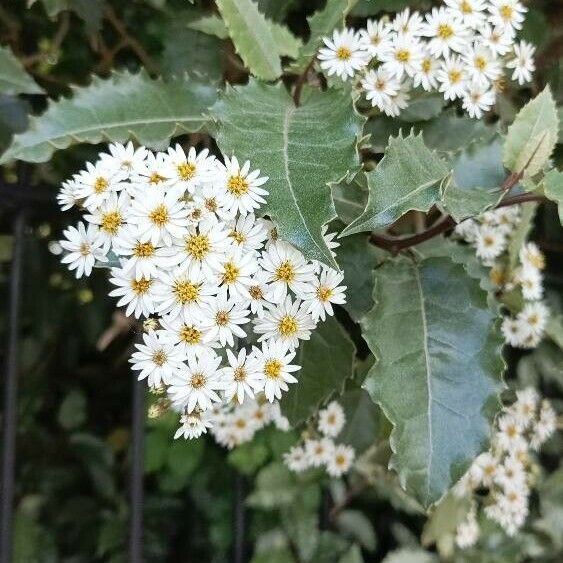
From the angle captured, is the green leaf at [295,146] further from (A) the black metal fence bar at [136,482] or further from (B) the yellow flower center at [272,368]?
(A) the black metal fence bar at [136,482]

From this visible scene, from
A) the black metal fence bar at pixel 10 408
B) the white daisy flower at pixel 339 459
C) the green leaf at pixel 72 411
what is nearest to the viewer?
the black metal fence bar at pixel 10 408

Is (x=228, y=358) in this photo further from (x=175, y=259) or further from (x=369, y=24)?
(x=369, y=24)

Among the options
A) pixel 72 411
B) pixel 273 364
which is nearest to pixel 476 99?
pixel 273 364

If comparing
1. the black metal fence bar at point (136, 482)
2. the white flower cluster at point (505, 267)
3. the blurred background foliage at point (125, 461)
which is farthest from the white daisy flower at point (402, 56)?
the black metal fence bar at point (136, 482)

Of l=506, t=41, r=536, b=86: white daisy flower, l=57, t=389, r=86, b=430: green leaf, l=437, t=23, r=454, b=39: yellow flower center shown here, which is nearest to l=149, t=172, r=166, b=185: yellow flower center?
l=437, t=23, r=454, b=39: yellow flower center

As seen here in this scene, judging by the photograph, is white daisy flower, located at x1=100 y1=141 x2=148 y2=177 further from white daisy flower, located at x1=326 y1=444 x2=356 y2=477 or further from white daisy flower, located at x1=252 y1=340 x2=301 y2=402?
white daisy flower, located at x1=326 y1=444 x2=356 y2=477

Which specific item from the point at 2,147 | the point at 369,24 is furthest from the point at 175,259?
the point at 2,147
